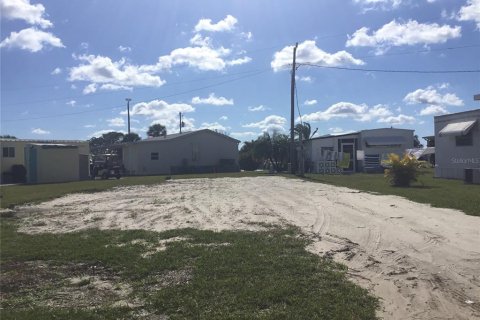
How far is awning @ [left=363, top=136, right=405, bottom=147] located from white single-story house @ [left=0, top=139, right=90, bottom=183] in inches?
1028

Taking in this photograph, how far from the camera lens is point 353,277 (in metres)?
6.47

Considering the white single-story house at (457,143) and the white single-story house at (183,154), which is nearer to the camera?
the white single-story house at (457,143)

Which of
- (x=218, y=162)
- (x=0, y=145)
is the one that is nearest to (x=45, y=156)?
(x=0, y=145)

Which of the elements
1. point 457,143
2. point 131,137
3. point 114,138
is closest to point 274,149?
point 457,143

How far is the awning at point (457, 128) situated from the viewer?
82.1ft

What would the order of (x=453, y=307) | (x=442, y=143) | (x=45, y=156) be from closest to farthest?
(x=453, y=307) < (x=442, y=143) < (x=45, y=156)

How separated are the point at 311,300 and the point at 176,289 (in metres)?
1.69

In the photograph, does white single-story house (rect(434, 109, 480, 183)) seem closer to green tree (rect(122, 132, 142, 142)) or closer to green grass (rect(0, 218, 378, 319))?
green grass (rect(0, 218, 378, 319))

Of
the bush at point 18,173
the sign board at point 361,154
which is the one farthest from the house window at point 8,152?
the sign board at point 361,154

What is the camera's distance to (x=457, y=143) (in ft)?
87.4

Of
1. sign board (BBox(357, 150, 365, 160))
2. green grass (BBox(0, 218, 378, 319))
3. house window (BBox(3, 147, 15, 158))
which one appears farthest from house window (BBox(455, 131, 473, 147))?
house window (BBox(3, 147, 15, 158))

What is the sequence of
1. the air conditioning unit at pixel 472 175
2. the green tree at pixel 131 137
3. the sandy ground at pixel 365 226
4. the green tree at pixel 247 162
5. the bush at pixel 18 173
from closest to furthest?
the sandy ground at pixel 365 226
the air conditioning unit at pixel 472 175
the bush at pixel 18 173
the green tree at pixel 247 162
the green tree at pixel 131 137

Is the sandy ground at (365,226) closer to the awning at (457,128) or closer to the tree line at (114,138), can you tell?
the awning at (457,128)

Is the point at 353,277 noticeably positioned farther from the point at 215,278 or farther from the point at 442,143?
the point at 442,143
